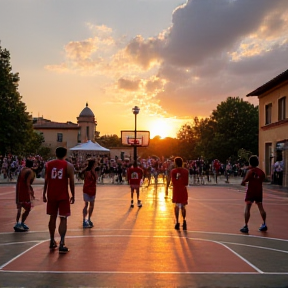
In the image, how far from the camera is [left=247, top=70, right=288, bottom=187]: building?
33.0 metres

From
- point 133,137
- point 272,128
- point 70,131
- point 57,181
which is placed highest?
point 70,131

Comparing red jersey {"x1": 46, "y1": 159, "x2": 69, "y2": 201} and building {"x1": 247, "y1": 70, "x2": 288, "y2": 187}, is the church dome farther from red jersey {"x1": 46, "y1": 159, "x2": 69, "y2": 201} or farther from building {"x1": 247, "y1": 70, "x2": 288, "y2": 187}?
red jersey {"x1": 46, "y1": 159, "x2": 69, "y2": 201}

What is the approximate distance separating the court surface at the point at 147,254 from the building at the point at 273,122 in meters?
18.6

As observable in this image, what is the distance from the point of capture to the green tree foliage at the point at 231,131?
7119 cm

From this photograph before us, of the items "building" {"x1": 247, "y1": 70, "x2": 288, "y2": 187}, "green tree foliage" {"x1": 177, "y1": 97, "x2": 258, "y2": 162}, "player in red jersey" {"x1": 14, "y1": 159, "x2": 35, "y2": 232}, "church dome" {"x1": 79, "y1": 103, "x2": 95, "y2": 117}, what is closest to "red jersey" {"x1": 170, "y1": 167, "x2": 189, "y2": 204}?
"player in red jersey" {"x1": 14, "y1": 159, "x2": 35, "y2": 232}

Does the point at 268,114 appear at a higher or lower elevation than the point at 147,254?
higher

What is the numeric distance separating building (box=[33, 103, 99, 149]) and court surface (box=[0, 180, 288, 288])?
79794mm

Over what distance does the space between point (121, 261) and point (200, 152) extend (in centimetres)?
7140

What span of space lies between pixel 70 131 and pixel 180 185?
84.4m

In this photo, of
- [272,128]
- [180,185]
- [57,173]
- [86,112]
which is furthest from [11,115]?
[86,112]

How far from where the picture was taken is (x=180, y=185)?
40.9 feet

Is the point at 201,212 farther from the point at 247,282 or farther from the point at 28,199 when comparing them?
the point at 247,282

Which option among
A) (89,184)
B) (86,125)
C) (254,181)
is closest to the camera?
(254,181)

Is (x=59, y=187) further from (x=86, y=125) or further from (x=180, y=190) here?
(x=86, y=125)
